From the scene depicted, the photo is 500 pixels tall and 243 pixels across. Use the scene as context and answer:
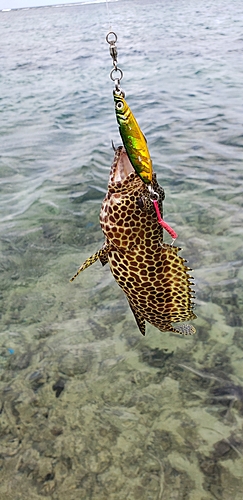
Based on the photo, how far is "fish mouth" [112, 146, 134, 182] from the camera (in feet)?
8.88

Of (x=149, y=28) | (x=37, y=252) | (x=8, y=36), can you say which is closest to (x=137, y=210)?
(x=37, y=252)

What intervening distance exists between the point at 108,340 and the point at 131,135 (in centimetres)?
416

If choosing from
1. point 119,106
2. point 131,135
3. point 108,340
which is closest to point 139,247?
point 131,135

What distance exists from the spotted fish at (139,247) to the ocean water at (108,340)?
7.16 ft

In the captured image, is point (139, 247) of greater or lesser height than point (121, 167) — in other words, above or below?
below

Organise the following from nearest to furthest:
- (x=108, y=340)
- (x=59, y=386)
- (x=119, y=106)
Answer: (x=119, y=106)
(x=59, y=386)
(x=108, y=340)

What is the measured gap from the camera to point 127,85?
20266 millimetres

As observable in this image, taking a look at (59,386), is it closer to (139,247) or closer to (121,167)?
(139,247)

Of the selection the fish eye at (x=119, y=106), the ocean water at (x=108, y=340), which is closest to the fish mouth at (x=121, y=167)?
the fish eye at (x=119, y=106)

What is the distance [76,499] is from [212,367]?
6.87 feet

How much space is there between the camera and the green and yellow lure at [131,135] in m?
2.14

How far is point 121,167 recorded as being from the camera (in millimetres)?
2775

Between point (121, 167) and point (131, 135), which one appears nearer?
point (131, 135)

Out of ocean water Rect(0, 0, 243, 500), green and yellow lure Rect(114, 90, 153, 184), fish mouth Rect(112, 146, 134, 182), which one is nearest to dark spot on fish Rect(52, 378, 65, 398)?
ocean water Rect(0, 0, 243, 500)
